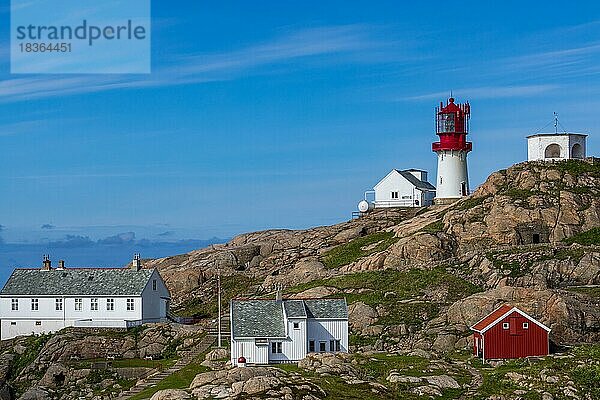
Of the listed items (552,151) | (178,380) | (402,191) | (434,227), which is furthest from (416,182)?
(178,380)

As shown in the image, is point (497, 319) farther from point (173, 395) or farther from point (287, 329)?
point (173, 395)

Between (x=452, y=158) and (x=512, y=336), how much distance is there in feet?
145

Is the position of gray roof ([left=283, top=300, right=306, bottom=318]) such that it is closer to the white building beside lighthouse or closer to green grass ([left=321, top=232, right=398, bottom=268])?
green grass ([left=321, top=232, right=398, bottom=268])

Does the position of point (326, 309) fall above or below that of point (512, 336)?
above

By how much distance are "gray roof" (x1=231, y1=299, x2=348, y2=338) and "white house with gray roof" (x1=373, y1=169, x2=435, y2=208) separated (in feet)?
143

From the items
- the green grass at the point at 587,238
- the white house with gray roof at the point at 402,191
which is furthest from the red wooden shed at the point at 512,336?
the white house with gray roof at the point at 402,191

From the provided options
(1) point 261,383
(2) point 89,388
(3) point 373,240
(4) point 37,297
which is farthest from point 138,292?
(1) point 261,383

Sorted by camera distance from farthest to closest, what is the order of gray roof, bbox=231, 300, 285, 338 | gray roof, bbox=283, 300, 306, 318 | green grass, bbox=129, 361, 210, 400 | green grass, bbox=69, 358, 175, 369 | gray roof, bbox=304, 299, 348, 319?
green grass, bbox=69, 358, 175, 369 < gray roof, bbox=304, 299, 348, 319 < gray roof, bbox=283, 300, 306, 318 < gray roof, bbox=231, 300, 285, 338 < green grass, bbox=129, 361, 210, 400

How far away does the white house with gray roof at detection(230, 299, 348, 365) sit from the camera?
66.9m

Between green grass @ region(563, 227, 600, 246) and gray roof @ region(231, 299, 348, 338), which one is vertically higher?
green grass @ region(563, 227, 600, 246)

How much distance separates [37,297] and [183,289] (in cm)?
1679

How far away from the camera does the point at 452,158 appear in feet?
350

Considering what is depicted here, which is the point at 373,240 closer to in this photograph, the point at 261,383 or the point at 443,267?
the point at 443,267

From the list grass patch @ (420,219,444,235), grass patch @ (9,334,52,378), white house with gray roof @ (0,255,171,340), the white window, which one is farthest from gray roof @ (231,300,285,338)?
grass patch @ (420,219,444,235)
